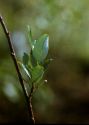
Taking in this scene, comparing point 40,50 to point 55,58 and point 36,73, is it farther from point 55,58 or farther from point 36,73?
point 55,58

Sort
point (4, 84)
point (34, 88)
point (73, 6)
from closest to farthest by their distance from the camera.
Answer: point (34, 88)
point (4, 84)
point (73, 6)

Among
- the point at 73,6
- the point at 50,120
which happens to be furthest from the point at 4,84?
the point at 50,120

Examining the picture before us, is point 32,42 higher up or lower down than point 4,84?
higher up

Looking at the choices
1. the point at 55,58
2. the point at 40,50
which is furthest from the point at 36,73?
the point at 55,58

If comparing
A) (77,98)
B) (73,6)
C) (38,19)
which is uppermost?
(73,6)

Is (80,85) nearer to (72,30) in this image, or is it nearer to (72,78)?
(72,78)

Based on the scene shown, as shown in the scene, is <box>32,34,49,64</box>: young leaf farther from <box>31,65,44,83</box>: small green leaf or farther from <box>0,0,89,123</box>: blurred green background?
<box>0,0,89,123</box>: blurred green background

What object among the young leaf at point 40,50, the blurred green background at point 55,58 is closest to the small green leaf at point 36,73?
the young leaf at point 40,50

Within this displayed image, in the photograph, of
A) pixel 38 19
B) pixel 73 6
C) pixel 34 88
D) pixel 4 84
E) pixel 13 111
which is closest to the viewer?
pixel 34 88

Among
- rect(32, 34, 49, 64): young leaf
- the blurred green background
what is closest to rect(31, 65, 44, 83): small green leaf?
rect(32, 34, 49, 64): young leaf
